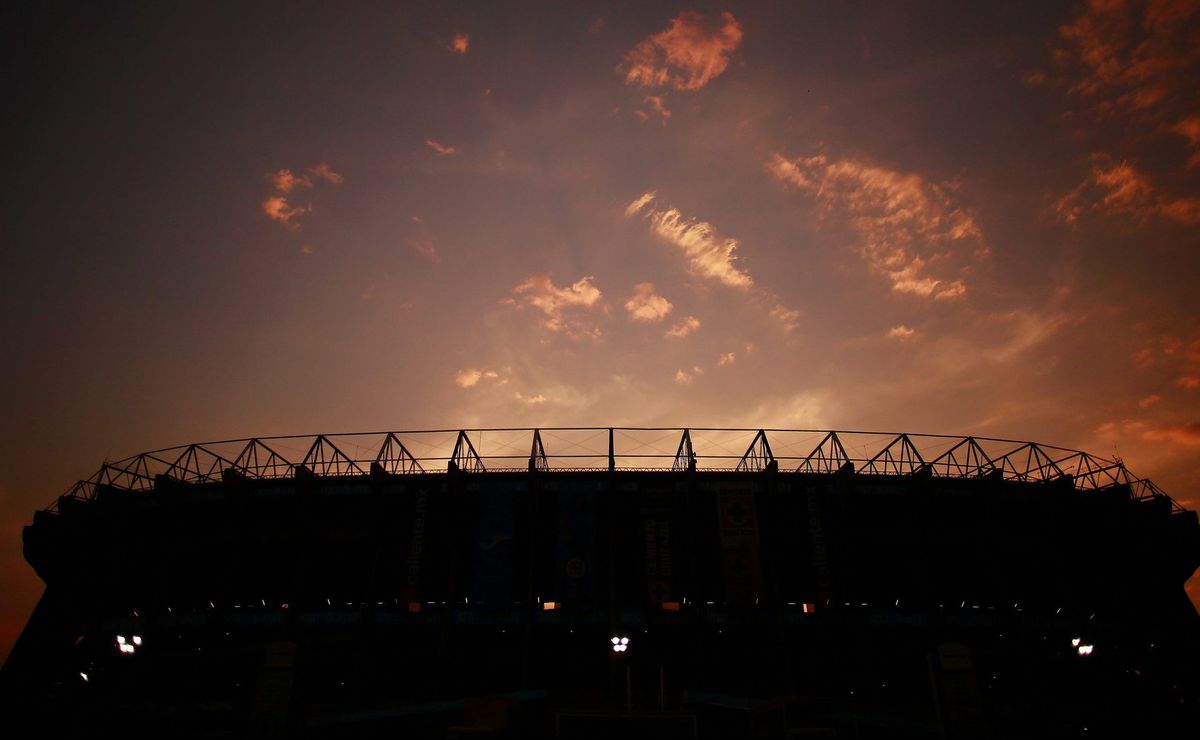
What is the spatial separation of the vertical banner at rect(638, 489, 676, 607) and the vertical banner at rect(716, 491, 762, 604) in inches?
140

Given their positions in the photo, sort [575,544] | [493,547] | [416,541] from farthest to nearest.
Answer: [416,541], [575,544], [493,547]

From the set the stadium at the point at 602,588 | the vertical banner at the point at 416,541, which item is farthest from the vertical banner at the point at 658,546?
the vertical banner at the point at 416,541

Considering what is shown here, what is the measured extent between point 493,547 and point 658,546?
11250 millimetres

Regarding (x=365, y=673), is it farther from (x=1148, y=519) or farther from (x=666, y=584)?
(x=1148, y=519)

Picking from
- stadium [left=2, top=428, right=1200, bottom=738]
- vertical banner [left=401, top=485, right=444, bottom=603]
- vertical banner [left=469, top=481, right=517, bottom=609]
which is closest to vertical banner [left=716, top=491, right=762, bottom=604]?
stadium [left=2, top=428, right=1200, bottom=738]

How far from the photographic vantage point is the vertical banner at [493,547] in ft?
134

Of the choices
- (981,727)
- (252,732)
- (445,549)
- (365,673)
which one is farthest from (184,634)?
(981,727)

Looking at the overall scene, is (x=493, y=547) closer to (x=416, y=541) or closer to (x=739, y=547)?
(x=416, y=541)

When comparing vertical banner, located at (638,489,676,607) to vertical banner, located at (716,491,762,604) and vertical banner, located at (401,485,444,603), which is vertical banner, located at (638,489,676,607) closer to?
vertical banner, located at (716,491,762,604)

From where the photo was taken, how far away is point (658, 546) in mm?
42062

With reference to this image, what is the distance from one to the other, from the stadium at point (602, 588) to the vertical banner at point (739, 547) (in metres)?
0.14

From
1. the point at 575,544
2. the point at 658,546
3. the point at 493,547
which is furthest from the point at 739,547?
the point at 493,547

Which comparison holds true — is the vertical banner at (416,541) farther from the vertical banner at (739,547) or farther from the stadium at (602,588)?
the vertical banner at (739,547)

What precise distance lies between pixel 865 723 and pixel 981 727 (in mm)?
9719
